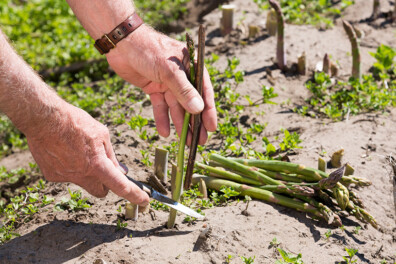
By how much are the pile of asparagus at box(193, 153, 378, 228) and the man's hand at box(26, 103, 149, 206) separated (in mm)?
820

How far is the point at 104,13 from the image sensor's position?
10.8 feet

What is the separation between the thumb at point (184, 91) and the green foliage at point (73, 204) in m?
0.97

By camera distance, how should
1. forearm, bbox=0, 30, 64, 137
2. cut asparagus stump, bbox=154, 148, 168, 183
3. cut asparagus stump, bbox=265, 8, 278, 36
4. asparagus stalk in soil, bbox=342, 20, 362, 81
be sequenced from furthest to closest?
cut asparagus stump, bbox=265, 8, 278, 36 → asparagus stalk in soil, bbox=342, 20, 362, 81 → cut asparagus stump, bbox=154, 148, 168, 183 → forearm, bbox=0, 30, 64, 137

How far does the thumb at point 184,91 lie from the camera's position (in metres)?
2.91

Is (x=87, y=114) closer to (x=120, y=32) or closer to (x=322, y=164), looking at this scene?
(x=120, y=32)

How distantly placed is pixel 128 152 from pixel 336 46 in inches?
119

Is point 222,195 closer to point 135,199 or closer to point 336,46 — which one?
point 135,199

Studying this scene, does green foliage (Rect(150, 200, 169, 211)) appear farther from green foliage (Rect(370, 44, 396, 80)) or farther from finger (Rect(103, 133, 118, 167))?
green foliage (Rect(370, 44, 396, 80))

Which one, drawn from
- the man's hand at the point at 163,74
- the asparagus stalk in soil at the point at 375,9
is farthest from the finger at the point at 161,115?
the asparagus stalk in soil at the point at 375,9

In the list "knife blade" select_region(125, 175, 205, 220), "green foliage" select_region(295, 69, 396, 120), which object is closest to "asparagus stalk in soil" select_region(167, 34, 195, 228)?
"knife blade" select_region(125, 175, 205, 220)

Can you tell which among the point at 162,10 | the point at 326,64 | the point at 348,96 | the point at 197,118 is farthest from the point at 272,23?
the point at 197,118

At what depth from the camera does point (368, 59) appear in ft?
18.0

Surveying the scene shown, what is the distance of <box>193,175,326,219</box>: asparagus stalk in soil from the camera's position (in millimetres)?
3234

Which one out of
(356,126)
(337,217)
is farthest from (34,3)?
(337,217)
